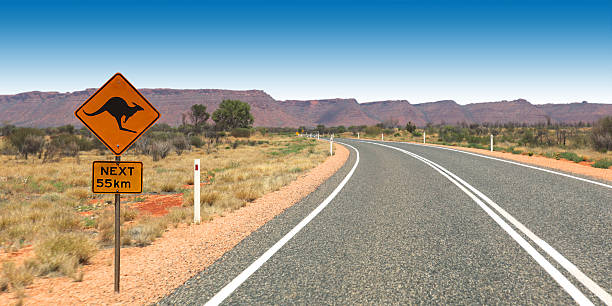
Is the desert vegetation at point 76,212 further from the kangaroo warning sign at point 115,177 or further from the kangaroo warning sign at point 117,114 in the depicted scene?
the kangaroo warning sign at point 117,114

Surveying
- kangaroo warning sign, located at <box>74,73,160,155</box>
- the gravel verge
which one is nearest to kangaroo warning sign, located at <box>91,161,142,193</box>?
kangaroo warning sign, located at <box>74,73,160,155</box>

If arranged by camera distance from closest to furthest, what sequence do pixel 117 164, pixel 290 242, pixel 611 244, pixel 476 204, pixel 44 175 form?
1. pixel 117 164
2. pixel 611 244
3. pixel 290 242
4. pixel 476 204
5. pixel 44 175

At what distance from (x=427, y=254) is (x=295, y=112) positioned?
645ft

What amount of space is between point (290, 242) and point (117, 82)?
290 cm

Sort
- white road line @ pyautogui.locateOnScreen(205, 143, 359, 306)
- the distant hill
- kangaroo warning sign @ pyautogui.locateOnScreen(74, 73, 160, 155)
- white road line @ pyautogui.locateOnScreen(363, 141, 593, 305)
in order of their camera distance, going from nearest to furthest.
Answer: white road line @ pyautogui.locateOnScreen(363, 141, 593, 305) < white road line @ pyautogui.locateOnScreen(205, 143, 359, 306) < kangaroo warning sign @ pyautogui.locateOnScreen(74, 73, 160, 155) < the distant hill

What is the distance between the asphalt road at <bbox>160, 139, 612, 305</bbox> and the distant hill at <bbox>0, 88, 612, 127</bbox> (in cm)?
14498

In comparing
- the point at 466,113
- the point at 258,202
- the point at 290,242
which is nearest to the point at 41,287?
the point at 290,242

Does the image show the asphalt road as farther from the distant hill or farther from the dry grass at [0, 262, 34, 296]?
the distant hill

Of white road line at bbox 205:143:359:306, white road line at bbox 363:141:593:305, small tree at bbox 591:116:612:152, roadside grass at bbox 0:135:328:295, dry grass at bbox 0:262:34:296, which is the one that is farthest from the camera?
small tree at bbox 591:116:612:152

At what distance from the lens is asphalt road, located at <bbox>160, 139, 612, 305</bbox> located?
10.8ft

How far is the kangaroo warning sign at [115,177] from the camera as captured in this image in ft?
12.0

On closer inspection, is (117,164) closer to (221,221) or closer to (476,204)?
(221,221)

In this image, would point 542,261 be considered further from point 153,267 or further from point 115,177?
point 115,177

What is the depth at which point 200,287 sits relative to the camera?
353cm
